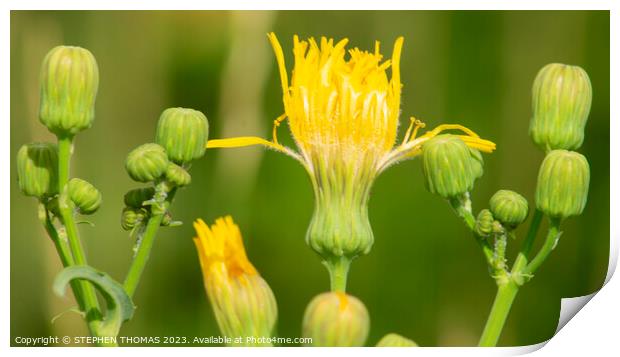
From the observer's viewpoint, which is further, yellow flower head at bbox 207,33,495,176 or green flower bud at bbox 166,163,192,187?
yellow flower head at bbox 207,33,495,176

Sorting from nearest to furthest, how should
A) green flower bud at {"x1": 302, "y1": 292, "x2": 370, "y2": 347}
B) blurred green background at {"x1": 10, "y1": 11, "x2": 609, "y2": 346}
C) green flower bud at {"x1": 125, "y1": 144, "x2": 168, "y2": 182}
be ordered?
green flower bud at {"x1": 302, "y1": 292, "x2": 370, "y2": 347}, green flower bud at {"x1": 125, "y1": 144, "x2": 168, "y2": 182}, blurred green background at {"x1": 10, "y1": 11, "x2": 609, "y2": 346}

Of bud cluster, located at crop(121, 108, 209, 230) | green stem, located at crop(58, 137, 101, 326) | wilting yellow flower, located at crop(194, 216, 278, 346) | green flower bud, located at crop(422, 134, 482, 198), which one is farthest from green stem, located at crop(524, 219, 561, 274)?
green stem, located at crop(58, 137, 101, 326)

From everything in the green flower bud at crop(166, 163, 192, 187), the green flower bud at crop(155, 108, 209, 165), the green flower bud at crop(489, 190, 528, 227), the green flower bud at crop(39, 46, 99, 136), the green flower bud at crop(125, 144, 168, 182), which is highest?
the green flower bud at crop(39, 46, 99, 136)

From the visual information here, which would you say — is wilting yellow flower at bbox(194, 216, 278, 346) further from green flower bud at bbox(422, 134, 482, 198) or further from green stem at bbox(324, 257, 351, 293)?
green flower bud at bbox(422, 134, 482, 198)

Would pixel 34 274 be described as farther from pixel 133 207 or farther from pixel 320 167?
pixel 320 167

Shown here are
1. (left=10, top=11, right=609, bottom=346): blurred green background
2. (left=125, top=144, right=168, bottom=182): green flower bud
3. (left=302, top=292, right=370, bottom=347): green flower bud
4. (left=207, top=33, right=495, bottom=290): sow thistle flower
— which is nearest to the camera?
(left=302, top=292, right=370, bottom=347): green flower bud

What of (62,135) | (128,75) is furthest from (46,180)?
(128,75)

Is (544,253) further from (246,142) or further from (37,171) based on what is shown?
(37,171)
